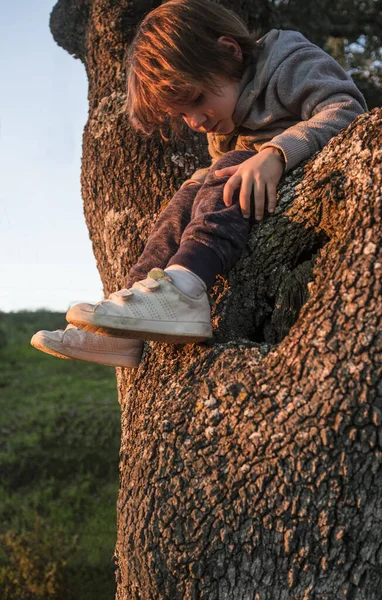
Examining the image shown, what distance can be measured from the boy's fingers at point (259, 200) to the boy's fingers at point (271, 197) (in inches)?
0.8

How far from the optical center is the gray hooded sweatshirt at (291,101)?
2.15 meters

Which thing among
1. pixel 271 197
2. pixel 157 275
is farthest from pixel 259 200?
pixel 157 275

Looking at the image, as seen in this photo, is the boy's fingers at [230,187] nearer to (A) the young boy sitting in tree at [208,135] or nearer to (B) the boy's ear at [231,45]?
(A) the young boy sitting in tree at [208,135]

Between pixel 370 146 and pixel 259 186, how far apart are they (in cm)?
36

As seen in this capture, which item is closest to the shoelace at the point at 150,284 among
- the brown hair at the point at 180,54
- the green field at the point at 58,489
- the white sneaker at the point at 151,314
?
the white sneaker at the point at 151,314

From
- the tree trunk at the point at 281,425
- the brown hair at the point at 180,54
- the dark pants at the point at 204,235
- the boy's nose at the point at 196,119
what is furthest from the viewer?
the boy's nose at the point at 196,119

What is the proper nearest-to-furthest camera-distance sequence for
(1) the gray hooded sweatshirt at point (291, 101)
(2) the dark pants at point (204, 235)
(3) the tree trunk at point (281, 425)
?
(3) the tree trunk at point (281, 425), (2) the dark pants at point (204, 235), (1) the gray hooded sweatshirt at point (291, 101)

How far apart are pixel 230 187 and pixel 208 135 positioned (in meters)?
0.83

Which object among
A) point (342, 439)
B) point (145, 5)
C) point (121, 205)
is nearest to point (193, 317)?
point (342, 439)

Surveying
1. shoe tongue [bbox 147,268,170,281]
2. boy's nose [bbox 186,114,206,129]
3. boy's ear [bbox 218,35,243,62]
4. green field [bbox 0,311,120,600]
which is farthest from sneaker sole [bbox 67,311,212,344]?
green field [bbox 0,311,120,600]

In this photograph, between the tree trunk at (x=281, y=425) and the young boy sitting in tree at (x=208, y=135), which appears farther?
the young boy sitting in tree at (x=208, y=135)

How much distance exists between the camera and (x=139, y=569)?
6.18 feet

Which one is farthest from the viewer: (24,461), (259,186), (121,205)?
(24,461)

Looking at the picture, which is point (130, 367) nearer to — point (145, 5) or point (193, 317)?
point (193, 317)
